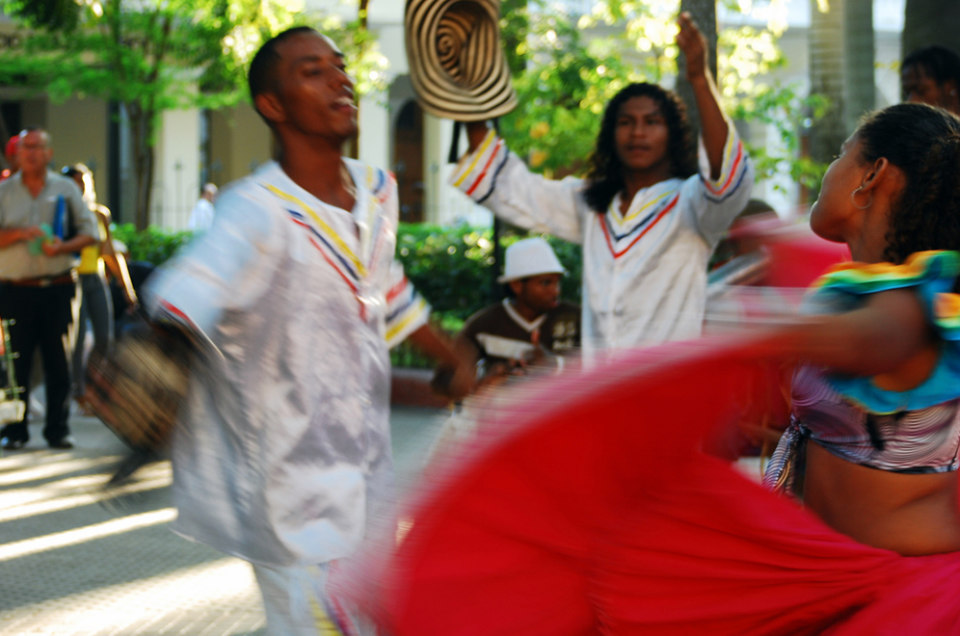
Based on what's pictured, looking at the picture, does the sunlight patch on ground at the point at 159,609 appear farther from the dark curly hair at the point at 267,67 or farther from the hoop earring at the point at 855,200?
the hoop earring at the point at 855,200

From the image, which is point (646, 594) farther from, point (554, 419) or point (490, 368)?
point (490, 368)

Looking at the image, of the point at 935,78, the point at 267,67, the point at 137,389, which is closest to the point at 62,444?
the point at 267,67

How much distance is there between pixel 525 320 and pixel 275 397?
2705 millimetres

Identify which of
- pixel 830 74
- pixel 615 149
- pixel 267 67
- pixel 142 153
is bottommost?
pixel 615 149

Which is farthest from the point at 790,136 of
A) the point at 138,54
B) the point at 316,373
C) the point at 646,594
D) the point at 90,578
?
the point at 138,54

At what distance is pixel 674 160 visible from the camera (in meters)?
4.87

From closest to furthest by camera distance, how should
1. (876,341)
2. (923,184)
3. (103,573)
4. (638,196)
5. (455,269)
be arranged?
(876,341) → (923,184) → (638,196) → (103,573) → (455,269)

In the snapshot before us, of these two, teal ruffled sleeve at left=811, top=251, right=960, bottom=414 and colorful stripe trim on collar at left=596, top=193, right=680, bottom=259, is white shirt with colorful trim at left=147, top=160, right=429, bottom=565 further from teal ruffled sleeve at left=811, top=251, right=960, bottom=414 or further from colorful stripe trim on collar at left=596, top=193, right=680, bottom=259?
colorful stripe trim on collar at left=596, top=193, right=680, bottom=259

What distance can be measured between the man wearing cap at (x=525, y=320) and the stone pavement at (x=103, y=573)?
1.03 meters

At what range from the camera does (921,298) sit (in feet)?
6.91

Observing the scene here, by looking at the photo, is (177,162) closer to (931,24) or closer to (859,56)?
(859,56)

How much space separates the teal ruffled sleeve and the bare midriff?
17 centimetres

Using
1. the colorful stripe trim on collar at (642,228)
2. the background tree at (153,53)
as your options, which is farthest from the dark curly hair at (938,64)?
the background tree at (153,53)

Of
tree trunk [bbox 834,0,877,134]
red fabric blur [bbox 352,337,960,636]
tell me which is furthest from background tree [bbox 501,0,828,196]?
red fabric blur [bbox 352,337,960,636]
